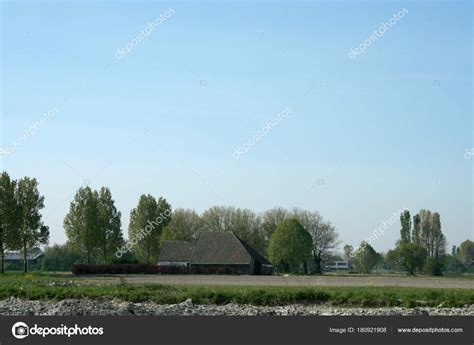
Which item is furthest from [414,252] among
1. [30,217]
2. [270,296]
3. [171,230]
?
[270,296]

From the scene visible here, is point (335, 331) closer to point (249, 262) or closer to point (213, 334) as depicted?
point (213, 334)

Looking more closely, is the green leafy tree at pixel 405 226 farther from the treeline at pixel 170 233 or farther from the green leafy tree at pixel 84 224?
the green leafy tree at pixel 84 224

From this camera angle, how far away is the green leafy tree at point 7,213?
7369cm

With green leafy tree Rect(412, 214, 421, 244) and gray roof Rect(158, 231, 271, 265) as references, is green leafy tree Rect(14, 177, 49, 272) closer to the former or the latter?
gray roof Rect(158, 231, 271, 265)

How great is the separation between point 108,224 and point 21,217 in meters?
17.8

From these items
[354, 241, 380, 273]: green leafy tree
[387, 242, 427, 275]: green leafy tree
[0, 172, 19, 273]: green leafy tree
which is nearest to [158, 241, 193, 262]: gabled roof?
[0, 172, 19, 273]: green leafy tree

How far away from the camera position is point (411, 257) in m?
87.1

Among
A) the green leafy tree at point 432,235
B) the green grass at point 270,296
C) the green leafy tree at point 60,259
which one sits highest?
the green leafy tree at point 432,235

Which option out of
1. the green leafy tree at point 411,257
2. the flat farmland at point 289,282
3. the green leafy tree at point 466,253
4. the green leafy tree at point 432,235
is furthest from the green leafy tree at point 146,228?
the green leafy tree at point 466,253

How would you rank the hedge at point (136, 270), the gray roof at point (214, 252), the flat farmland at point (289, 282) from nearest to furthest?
the flat farmland at point (289, 282) → the hedge at point (136, 270) → the gray roof at point (214, 252)
